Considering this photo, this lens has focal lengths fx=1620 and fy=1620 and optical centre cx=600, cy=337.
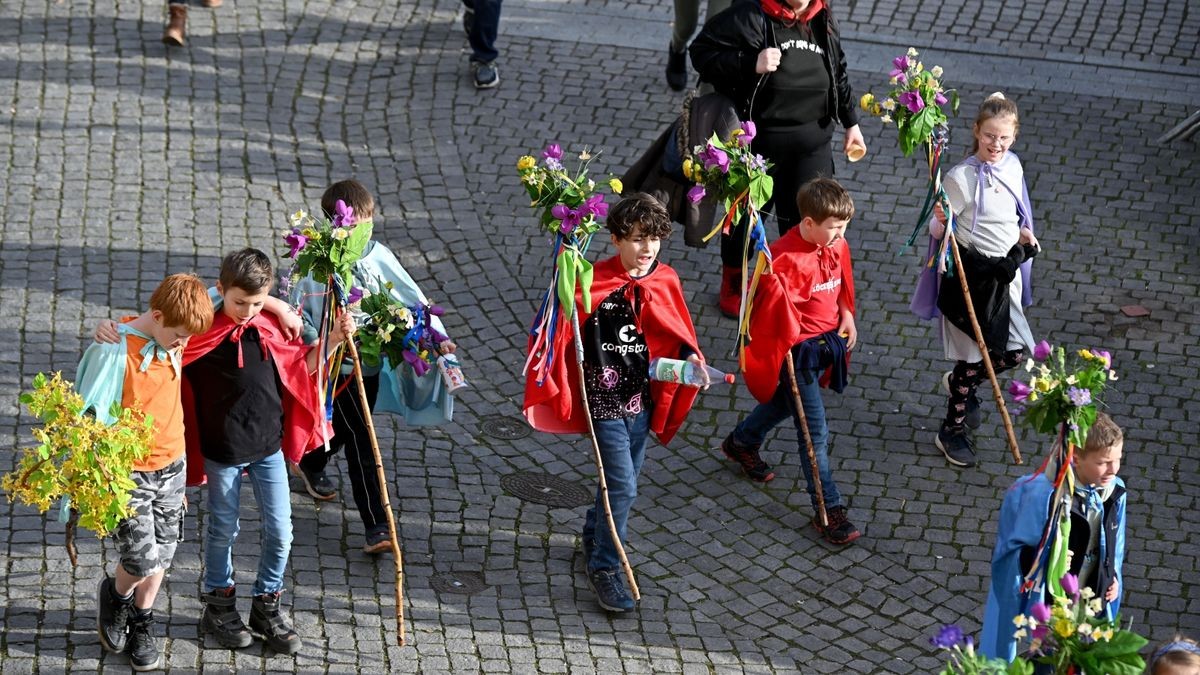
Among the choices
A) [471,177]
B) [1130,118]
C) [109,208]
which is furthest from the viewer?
[1130,118]

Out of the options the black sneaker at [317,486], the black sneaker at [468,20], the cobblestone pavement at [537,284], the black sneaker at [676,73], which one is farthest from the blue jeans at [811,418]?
the black sneaker at [468,20]

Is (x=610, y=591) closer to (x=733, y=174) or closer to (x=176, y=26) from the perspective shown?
(x=733, y=174)

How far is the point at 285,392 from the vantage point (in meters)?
6.54

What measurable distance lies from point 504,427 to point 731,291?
1746mm

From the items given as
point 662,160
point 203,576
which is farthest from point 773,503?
point 203,576

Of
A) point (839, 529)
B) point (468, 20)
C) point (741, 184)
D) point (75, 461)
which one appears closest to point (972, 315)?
point (839, 529)

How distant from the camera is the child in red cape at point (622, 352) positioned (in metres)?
6.78

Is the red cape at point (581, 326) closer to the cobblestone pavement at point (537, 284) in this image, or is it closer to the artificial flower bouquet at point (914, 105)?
the cobblestone pavement at point (537, 284)

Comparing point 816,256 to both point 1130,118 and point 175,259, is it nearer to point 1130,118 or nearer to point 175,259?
point 175,259

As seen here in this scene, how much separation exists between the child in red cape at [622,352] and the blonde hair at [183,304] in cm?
147

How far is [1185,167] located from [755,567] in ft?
17.1

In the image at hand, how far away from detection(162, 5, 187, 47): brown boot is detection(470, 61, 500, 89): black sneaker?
7.09 feet

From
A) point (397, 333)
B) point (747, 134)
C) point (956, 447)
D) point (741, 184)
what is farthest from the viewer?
point (956, 447)

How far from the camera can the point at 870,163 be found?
10.9 m
